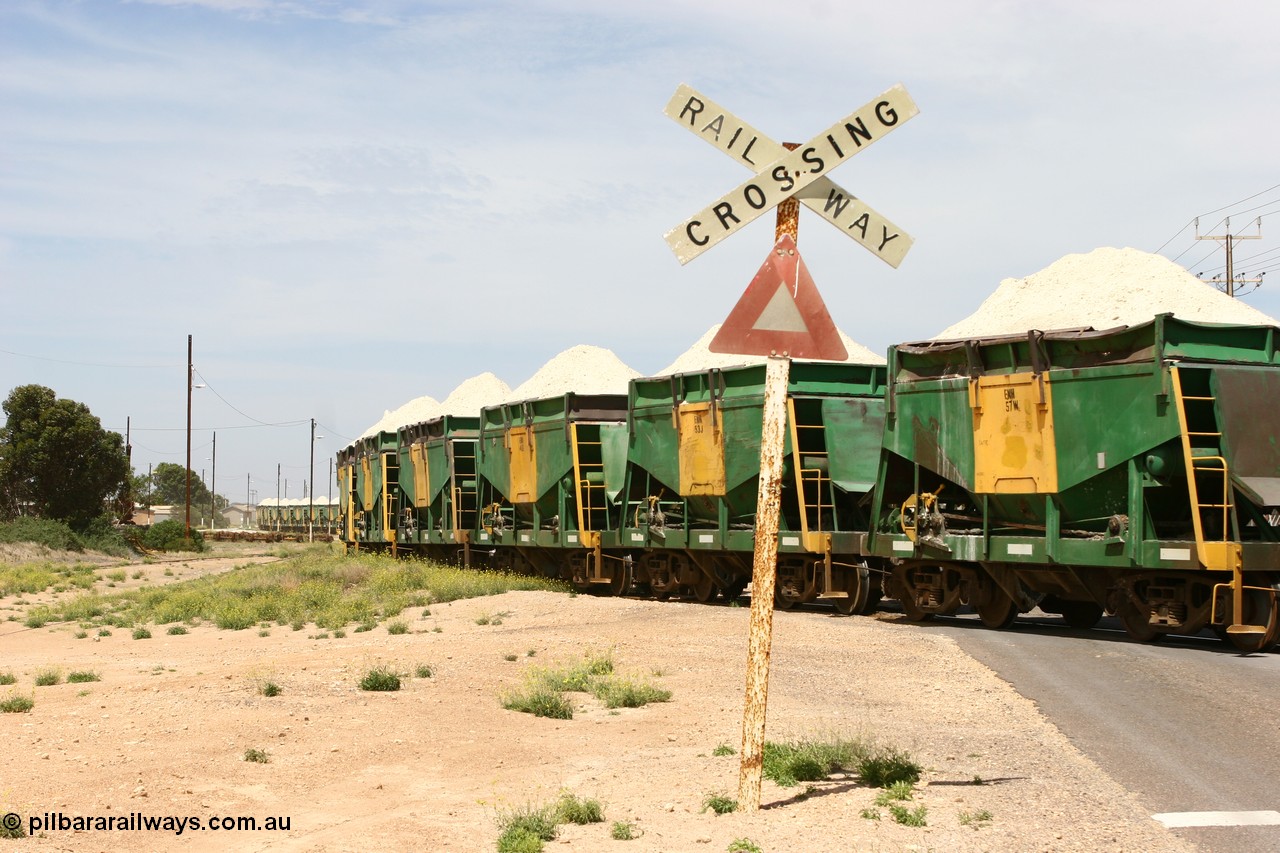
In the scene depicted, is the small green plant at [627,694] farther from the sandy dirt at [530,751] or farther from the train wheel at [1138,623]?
the train wheel at [1138,623]

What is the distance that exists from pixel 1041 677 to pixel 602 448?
13877mm

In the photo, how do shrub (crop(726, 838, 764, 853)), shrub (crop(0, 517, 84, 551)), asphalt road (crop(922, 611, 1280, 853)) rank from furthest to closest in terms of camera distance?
1. shrub (crop(0, 517, 84, 551))
2. asphalt road (crop(922, 611, 1280, 853))
3. shrub (crop(726, 838, 764, 853))

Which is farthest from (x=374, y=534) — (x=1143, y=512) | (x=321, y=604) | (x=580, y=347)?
(x=580, y=347)

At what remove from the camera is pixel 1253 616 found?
14117 millimetres

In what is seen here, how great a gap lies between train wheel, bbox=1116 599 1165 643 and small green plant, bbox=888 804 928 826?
8838 mm

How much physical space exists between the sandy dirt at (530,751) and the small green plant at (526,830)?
9 centimetres

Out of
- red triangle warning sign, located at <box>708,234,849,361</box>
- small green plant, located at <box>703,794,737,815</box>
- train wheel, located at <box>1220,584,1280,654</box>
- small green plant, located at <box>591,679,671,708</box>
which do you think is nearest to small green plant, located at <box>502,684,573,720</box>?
small green plant, located at <box>591,679,671,708</box>

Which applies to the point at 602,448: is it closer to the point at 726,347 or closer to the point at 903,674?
the point at 903,674

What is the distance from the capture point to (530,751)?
962 cm

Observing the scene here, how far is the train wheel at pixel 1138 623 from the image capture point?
15.1m

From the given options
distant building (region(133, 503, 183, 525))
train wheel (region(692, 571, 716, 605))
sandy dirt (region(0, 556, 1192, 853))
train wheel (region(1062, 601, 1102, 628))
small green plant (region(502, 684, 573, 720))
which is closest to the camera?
sandy dirt (region(0, 556, 1192, 853))

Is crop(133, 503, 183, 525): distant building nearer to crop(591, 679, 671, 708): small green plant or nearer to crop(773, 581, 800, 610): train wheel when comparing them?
crop(773, 581, 800, 610): train wheel

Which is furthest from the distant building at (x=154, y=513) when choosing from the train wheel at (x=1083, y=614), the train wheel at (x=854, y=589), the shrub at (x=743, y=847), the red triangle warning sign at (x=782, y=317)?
the shrub at (x=743, y=847)

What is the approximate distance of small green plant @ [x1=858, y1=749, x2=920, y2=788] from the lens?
8016mm
